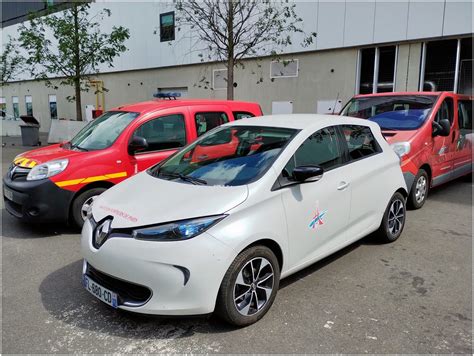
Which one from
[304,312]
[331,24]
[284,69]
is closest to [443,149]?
[304,312]

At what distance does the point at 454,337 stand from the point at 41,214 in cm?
469

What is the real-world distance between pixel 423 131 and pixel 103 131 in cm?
505

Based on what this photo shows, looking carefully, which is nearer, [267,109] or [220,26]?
[220,26]

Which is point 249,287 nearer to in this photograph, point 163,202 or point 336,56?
point 163,202

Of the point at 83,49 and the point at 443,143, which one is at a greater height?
the point at 83,49

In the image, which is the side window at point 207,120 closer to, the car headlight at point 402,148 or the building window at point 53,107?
the car headlight at point 402,148

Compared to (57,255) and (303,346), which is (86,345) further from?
(57,255)

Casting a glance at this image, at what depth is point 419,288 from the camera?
3877 mm

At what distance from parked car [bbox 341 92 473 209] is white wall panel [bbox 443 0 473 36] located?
4342 millimetres


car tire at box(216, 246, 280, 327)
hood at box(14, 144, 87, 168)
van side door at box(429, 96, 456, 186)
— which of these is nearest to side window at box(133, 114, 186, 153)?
hood at box(14, 144, 87, 168)

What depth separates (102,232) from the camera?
3207 mm

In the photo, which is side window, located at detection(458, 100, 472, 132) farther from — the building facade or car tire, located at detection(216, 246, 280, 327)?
car tire, located at detection(216, 246, 280, 327)

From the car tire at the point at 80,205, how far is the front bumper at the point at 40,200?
0.28ft

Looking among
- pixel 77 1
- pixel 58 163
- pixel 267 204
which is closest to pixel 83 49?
pixel 77 1
